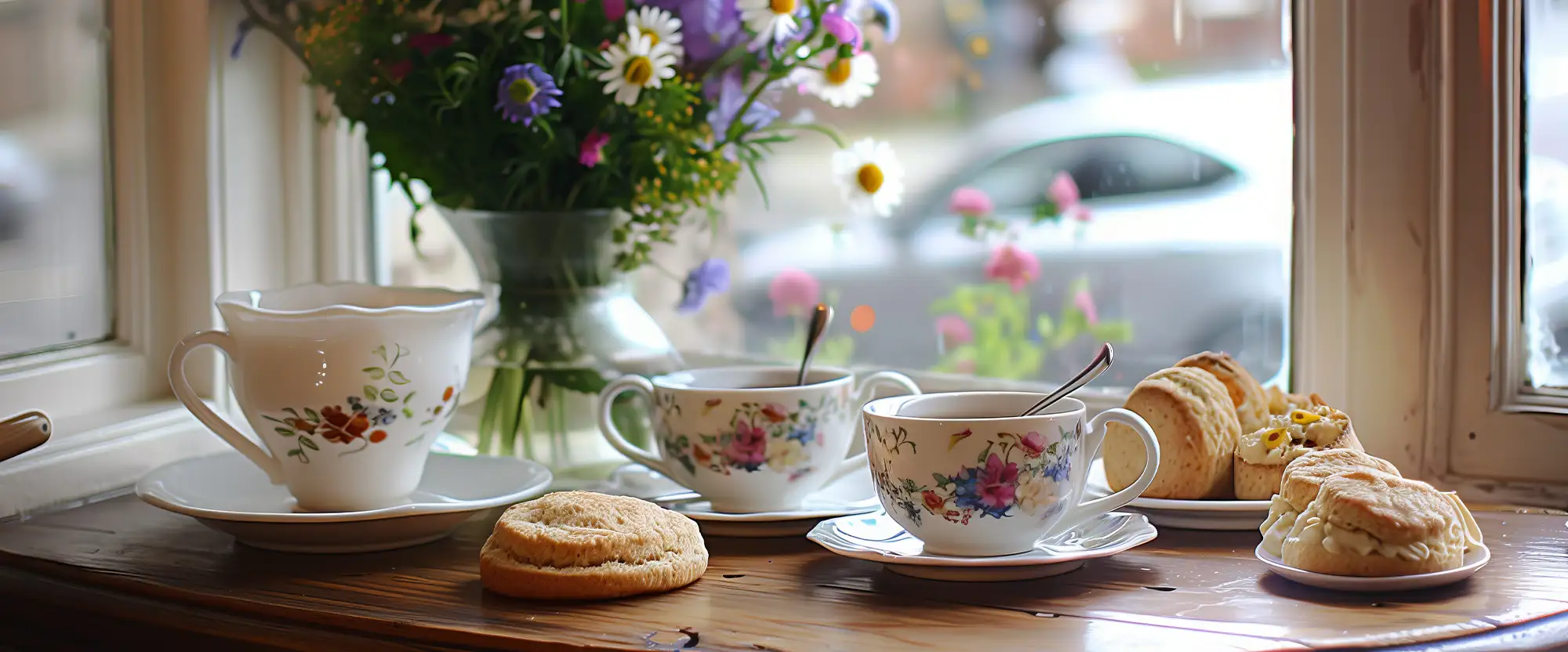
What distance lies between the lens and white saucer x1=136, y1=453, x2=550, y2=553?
2.92 feet

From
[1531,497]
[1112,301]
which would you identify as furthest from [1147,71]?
[1531,497]

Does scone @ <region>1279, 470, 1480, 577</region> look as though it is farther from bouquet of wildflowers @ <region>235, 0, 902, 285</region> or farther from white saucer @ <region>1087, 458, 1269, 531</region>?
bouquet of wildflowers @ <region>235, 0, 902, 285</region>

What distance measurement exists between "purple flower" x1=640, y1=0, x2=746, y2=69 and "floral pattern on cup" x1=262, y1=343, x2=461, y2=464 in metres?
0.40

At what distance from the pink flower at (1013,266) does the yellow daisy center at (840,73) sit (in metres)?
0.26

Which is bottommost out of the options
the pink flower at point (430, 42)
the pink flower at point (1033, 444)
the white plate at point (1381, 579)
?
the white plate at point (1381, 579)

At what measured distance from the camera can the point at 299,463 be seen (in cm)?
92

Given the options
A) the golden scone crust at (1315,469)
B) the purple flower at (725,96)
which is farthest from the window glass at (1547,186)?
the purple flower at (725,96)

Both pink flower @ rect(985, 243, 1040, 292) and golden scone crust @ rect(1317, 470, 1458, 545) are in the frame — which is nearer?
golden scone crust @ rect(1317, 470, 1458, 545)

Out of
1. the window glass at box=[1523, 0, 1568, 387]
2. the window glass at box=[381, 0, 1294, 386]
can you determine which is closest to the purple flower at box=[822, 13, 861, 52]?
the window glass at box=[381, 0, 1294, 386]

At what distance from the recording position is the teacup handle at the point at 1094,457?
806 mm

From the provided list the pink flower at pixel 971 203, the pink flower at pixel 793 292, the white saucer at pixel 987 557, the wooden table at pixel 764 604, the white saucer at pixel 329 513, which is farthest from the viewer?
the pink flower at pixel 793 292

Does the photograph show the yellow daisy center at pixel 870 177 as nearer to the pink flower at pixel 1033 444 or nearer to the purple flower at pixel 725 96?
the purple flower at pixel 725 96

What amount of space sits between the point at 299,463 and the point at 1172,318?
2.68 feet

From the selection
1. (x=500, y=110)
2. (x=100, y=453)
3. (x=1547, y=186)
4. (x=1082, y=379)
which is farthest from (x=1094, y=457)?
(x=100, y=453)
